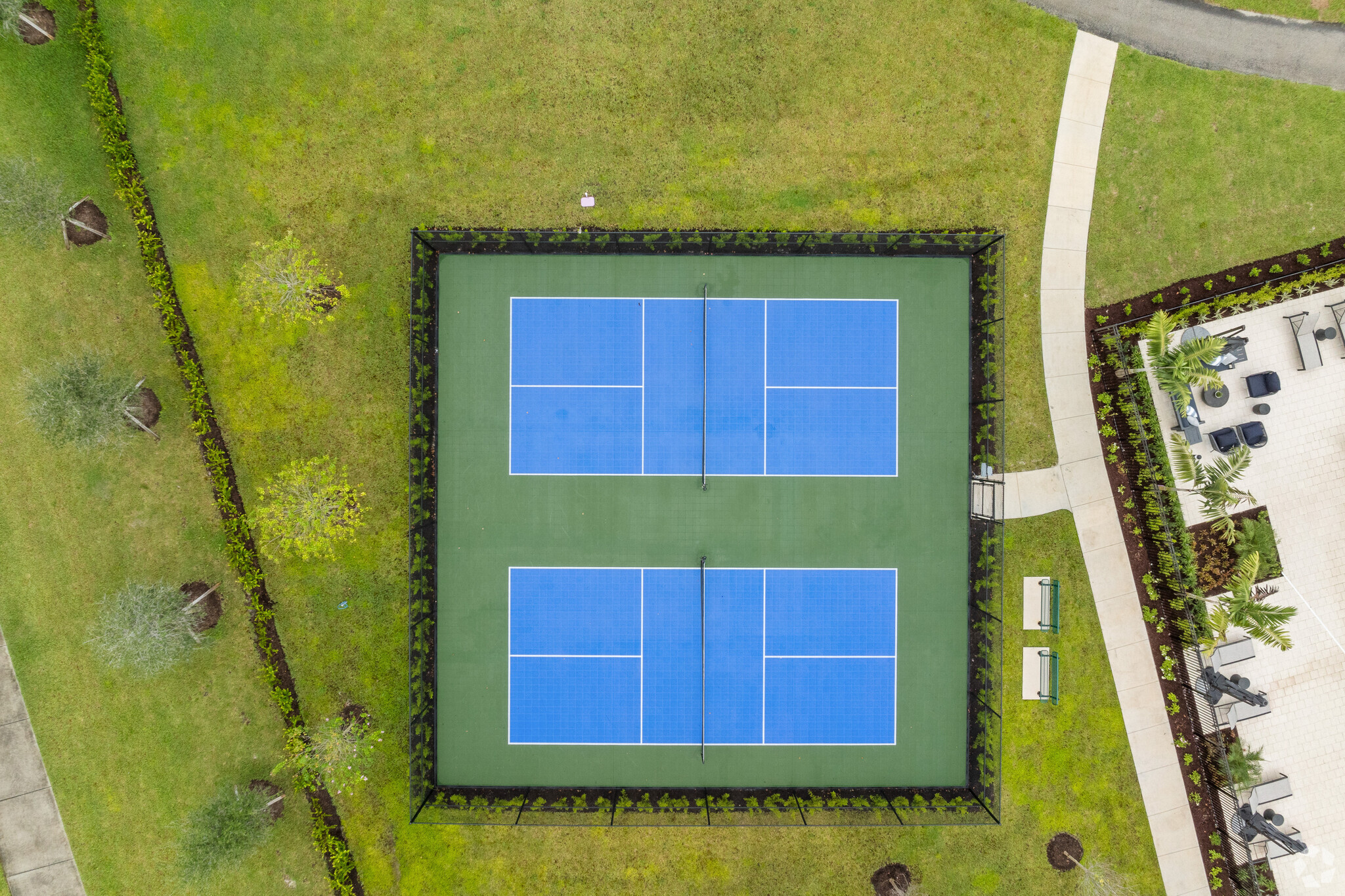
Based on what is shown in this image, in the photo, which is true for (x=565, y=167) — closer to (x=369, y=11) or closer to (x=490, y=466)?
(x=369, y=11)

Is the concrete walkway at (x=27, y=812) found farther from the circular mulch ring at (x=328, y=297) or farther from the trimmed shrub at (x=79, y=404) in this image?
the circular mulch ring at (x=328, y=297)

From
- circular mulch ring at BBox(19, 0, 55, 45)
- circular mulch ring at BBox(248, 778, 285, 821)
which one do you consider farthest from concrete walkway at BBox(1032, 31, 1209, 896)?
circular mulch ring at BBox(19, 0, 55, 45)

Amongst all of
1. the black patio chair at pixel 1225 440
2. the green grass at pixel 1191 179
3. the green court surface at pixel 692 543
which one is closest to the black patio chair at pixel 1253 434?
the black patio chair at pixel 1225 440

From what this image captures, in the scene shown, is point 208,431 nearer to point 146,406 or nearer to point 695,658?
point 146,406

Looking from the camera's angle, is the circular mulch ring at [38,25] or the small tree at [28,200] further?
the circular mulch ring at [38,25]

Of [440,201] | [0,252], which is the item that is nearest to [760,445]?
[440,201]

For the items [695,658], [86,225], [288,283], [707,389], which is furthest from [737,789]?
[86,225]
